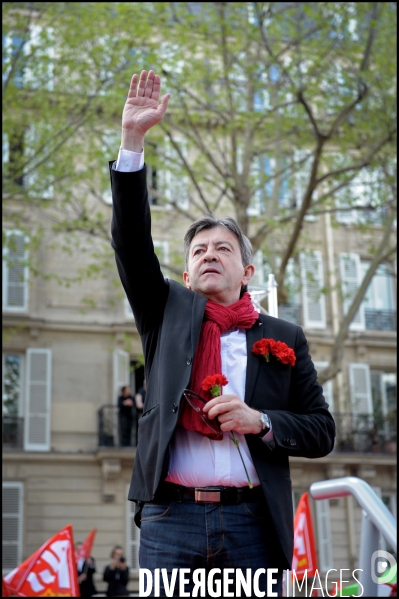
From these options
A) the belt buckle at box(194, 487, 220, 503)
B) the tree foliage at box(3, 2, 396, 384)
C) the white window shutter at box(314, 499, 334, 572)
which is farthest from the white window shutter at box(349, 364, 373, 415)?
the belt buckle at box(194, 487, 220, 503)

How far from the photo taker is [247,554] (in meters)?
2.59

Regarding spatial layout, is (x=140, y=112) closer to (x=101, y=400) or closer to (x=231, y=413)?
(x=231, y=413)

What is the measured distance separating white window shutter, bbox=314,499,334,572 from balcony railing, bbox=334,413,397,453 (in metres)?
1.96

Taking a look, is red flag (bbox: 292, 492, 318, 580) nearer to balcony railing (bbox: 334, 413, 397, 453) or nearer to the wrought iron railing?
the wrought iron railing

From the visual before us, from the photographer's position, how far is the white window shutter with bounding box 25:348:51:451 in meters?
21.3

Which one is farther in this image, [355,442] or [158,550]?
[355,442]

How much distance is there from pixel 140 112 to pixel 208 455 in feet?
3.72

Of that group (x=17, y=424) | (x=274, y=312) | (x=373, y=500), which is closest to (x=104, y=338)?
(x=17, y=424)

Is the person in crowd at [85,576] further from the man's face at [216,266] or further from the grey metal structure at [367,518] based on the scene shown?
the man's face at [216,266]

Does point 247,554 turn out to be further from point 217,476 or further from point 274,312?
point 274,312

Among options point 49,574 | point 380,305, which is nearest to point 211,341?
point 49,574

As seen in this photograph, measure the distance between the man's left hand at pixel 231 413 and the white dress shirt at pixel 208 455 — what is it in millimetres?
116

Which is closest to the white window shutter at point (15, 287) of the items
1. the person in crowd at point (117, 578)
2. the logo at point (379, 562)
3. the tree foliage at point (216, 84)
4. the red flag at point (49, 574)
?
the tree foliage at point (216, 84)

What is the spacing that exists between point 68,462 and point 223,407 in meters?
19.7
